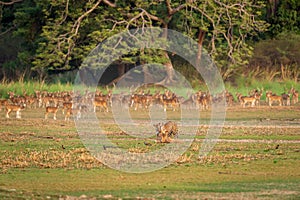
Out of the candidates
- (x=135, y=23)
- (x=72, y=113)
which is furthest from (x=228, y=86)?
(x=72, y=113)

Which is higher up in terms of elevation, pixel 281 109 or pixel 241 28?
pixel 241 28

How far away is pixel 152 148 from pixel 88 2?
77.8 ft

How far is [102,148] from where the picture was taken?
19.0 meters

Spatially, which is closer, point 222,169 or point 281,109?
point 222,169

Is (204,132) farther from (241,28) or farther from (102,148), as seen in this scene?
(241,28)

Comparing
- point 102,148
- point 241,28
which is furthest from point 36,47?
point 102,148

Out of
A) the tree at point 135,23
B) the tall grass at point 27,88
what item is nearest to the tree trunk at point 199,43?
the tree at point 135,23

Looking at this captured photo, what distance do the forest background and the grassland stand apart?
16.6 meters

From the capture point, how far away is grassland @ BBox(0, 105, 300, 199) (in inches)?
506

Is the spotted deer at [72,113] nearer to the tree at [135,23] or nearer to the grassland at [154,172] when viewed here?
the grassland at [154,172]

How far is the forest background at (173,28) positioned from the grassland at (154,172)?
54.6ft

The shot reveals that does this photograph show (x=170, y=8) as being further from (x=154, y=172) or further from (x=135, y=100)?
(x=154, y=172)

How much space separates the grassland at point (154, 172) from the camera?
12852 mm

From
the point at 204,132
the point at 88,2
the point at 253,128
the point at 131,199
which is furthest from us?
the point at 88,2
